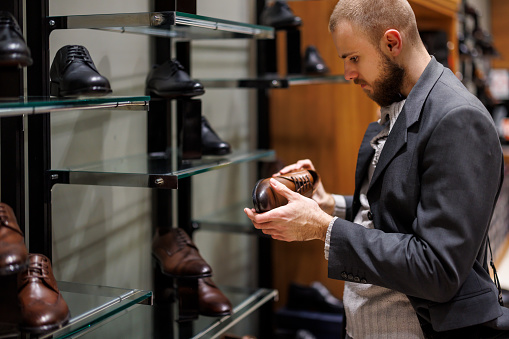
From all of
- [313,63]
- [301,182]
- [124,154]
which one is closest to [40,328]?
[301,182]

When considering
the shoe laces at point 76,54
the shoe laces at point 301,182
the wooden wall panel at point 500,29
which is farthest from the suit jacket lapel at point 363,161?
the wooden wall panel at point 500,29

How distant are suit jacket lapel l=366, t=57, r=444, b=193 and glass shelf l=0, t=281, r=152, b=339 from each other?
712 millimetres

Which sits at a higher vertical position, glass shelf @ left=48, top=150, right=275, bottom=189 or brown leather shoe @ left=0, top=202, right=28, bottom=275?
glass shelf @ left=48, top=150, right=275, bottom=189

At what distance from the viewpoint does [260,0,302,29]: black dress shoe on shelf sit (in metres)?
2.52

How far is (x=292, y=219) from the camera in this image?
1.46 metres

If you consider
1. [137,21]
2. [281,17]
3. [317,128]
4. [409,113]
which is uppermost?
[281,17]

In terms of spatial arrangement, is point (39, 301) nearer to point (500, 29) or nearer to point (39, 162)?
point (39, 162)

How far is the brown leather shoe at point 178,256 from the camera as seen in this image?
1.86 metres

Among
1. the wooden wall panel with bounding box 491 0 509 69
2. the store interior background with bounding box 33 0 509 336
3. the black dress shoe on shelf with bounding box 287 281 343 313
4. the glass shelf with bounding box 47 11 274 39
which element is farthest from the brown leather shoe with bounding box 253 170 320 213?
the wooden wall panel with bounding box 491 0 509 69

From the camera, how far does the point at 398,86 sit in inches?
61.9

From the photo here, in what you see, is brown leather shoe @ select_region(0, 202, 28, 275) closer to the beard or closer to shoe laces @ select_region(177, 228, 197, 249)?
shoe laces @ select_region(177, 228, 197, 249)

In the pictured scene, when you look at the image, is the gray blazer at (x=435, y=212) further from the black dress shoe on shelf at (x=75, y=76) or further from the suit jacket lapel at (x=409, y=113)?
the black dress shoe on shelf at (x=75, y=76)

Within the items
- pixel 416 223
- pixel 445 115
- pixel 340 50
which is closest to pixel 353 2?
pixel 340 50

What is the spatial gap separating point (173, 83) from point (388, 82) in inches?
25.9
